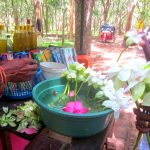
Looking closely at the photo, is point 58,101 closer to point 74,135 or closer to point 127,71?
point 74,135

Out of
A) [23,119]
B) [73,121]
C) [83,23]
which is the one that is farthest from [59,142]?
[83,23]

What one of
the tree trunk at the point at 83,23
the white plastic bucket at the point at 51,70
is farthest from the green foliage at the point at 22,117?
the tree trunk at the point at 83,23

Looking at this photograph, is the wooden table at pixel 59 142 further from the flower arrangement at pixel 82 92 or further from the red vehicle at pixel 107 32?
the red vehicle at pixel 107 32

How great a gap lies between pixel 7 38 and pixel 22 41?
0.10 m

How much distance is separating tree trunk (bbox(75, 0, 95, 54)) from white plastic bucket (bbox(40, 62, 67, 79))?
2.83 feet

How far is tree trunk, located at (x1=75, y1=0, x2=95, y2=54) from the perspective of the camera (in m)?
2.02

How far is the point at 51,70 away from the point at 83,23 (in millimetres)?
978

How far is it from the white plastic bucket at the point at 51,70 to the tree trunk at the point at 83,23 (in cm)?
86

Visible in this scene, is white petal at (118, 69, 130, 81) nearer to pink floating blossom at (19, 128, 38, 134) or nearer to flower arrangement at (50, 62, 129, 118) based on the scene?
flower arrangement at (50, 62, 129, 118)

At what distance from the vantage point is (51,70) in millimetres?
1223

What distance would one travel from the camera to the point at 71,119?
2.32ft

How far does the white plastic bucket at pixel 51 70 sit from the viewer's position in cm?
121

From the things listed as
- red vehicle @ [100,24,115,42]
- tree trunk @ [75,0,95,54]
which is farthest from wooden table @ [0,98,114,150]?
red vehicle @ [100,24,115,42]

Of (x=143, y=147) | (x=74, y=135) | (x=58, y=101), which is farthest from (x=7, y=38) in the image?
(x=143, y=147)
